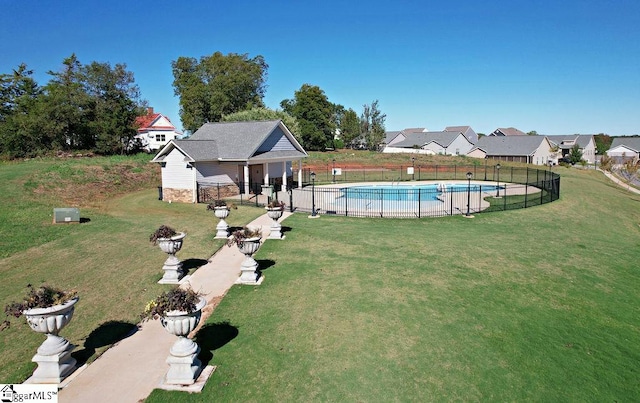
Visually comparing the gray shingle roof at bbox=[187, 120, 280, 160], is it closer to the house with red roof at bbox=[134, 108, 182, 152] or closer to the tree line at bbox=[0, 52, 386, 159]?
the tree line at bbox=[0, 52, 386, 159]

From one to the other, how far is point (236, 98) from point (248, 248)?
53886mm

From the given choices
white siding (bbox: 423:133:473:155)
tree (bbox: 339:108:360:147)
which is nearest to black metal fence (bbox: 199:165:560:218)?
white siding (bbox: 423:133:473:155)

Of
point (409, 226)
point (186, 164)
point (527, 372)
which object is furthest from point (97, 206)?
point (527, 372)

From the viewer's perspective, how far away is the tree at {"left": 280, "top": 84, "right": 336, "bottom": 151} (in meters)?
71.6

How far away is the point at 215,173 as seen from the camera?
27.3 meters

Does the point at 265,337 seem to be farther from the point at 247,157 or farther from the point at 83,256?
the point at 247,157

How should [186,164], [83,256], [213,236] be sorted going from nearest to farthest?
[83,256], [213,236], [186,164]

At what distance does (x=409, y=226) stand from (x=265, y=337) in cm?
1202

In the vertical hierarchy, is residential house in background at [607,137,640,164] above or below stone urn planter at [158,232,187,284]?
above

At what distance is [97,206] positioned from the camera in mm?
23484

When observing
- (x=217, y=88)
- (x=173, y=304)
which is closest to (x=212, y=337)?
(x=173, y=304)

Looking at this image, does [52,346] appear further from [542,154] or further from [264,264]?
[542,154]

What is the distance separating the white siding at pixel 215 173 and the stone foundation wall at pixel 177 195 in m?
1.14

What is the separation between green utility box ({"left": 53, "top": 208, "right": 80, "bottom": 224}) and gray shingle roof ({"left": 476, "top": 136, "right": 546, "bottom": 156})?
70468 mm
